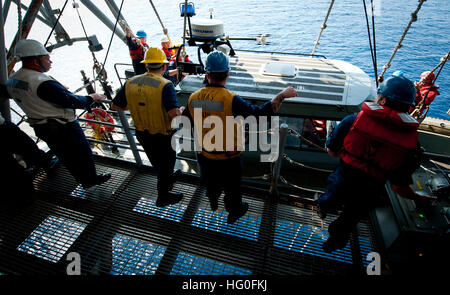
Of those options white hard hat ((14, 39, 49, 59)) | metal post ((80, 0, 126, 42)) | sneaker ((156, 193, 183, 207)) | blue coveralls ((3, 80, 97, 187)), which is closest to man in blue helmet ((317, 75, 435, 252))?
sneaker ((156, 193, 183, 207))

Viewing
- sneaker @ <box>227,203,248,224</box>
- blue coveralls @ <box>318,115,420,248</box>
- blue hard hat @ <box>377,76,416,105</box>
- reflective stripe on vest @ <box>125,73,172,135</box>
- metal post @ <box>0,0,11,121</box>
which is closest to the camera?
blue hard hat @ <box>377,76,416,105</box>

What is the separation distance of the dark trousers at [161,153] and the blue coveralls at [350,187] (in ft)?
5.94

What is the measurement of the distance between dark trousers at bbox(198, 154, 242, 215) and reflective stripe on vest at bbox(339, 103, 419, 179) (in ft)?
3.61

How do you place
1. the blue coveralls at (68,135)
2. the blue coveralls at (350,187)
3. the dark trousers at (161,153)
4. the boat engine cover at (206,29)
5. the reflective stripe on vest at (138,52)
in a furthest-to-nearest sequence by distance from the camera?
1. the reflective stripe on vest at (138,52)
2. the boat engine cover at (206,29)
3. the dark trousers at (161,153)
4. the blue coveralls at (68,135)
5. the blue coveralls at (350,187)

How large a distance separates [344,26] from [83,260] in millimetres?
31026

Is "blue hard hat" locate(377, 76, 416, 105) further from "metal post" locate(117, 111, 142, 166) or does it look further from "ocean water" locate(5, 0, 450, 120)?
"ocean water" locate(5, 0, 450, 120)

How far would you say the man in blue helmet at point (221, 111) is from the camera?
2.21 meters

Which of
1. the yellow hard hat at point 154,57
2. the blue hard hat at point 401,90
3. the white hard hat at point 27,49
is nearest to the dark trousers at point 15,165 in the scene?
the white hard hat at point 27,49

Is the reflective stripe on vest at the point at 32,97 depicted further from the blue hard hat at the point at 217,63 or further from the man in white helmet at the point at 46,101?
the blue hard hat at the point at 217,63

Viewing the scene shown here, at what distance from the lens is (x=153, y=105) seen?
2.60m

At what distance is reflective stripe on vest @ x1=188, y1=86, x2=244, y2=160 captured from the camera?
2221 millimetres
